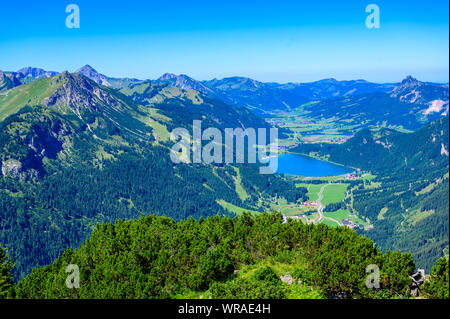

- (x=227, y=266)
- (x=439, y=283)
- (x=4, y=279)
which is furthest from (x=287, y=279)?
(x=4, y=279)

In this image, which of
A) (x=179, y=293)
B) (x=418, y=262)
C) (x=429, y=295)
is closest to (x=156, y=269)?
(x=179, y=293)

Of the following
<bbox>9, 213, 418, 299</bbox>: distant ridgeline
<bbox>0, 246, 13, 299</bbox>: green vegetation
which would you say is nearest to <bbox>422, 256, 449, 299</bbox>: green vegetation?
<bbox>9, 213, 418, 299</bbox>: distant ridgeline

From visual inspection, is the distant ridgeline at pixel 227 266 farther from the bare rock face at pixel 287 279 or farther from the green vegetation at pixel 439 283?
the green vegetation at pixel 439 283

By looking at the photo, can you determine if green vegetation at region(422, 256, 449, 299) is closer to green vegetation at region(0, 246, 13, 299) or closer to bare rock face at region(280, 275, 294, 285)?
bare rock face at region(280, 275, 294, 285)

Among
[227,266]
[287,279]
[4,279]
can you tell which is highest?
[227,266]

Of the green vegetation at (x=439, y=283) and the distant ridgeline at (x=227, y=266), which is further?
the distant ridgeline at (x=227, y=266)

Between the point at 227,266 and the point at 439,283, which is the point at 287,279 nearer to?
the point at 227,266

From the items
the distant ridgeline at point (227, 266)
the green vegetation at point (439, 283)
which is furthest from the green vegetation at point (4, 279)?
the green vegetation at point (439, 283)

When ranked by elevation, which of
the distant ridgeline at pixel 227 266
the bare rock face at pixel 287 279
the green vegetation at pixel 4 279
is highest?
the distant ridgeline at pixel 227 266

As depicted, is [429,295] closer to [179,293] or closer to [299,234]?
[299,234]
